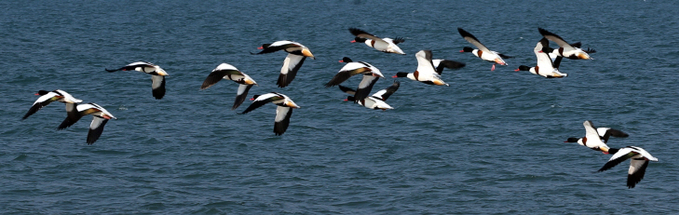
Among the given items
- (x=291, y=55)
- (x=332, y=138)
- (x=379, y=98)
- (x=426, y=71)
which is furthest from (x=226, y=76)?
(x=332, y=138)

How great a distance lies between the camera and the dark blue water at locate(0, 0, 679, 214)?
41500 mm

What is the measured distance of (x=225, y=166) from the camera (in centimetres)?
4650

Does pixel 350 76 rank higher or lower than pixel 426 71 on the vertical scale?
higher

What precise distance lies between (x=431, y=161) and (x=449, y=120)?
967 cm

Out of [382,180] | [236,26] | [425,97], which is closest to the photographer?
[382,180]

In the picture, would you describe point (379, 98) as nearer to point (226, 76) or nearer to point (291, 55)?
point (291, 55)

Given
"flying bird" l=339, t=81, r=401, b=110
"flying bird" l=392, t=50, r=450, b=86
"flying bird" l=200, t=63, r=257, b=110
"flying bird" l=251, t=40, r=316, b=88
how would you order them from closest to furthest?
1. "flying bird" l=200, t=63, r=257, b=110
2. "flying bird" l=251, t=40, r=316, b=88
3. "flying bird" l=392, t=50, r=450, b=86
4. "flying bird" l=339, t=81, r=401, b=110

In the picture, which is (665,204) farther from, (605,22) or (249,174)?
(605,22)

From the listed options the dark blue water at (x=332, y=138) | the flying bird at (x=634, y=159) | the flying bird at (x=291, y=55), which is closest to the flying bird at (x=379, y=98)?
the flying bird at (x=291, y=55)

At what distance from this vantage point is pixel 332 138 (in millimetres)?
51344

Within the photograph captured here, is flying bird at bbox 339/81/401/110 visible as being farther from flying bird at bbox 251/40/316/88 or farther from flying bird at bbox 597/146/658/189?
flying bird at bbox 597/146/658/189

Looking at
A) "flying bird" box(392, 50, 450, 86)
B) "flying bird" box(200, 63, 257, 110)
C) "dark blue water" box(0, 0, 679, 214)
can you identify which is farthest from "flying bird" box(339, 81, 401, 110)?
"dark blue water" box(0, 0, 679, 214)

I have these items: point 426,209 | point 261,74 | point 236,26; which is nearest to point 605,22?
point 236,26

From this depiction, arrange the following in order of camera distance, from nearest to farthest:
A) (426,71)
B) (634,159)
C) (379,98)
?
(634,159) < (426,71) < (379,98)
